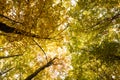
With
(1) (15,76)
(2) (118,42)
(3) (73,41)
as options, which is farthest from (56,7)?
(1) (15,76)

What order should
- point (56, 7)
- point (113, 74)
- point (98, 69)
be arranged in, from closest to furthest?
point (56, 7)
point (113, 74)
point (98, 69)

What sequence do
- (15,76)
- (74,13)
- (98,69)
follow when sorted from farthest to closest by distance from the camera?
(15,76) → (98,69) → (74,13)

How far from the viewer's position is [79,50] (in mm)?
7859

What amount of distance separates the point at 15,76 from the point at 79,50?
7388 mm

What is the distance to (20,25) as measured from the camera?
23.2 feet

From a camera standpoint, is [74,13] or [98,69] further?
[98,69]

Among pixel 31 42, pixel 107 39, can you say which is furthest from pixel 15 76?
pixel 107 39

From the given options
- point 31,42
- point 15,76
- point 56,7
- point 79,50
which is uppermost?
point 56,7

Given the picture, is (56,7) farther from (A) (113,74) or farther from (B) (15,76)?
(B) (15,76)

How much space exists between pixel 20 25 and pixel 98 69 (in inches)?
163

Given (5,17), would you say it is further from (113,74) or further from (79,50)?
(113,74)

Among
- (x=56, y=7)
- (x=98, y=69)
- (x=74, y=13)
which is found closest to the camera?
(x=74, y=13)

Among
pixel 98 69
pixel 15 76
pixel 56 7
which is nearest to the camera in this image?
pixel 56 7

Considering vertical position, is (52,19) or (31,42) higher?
(52,19)
